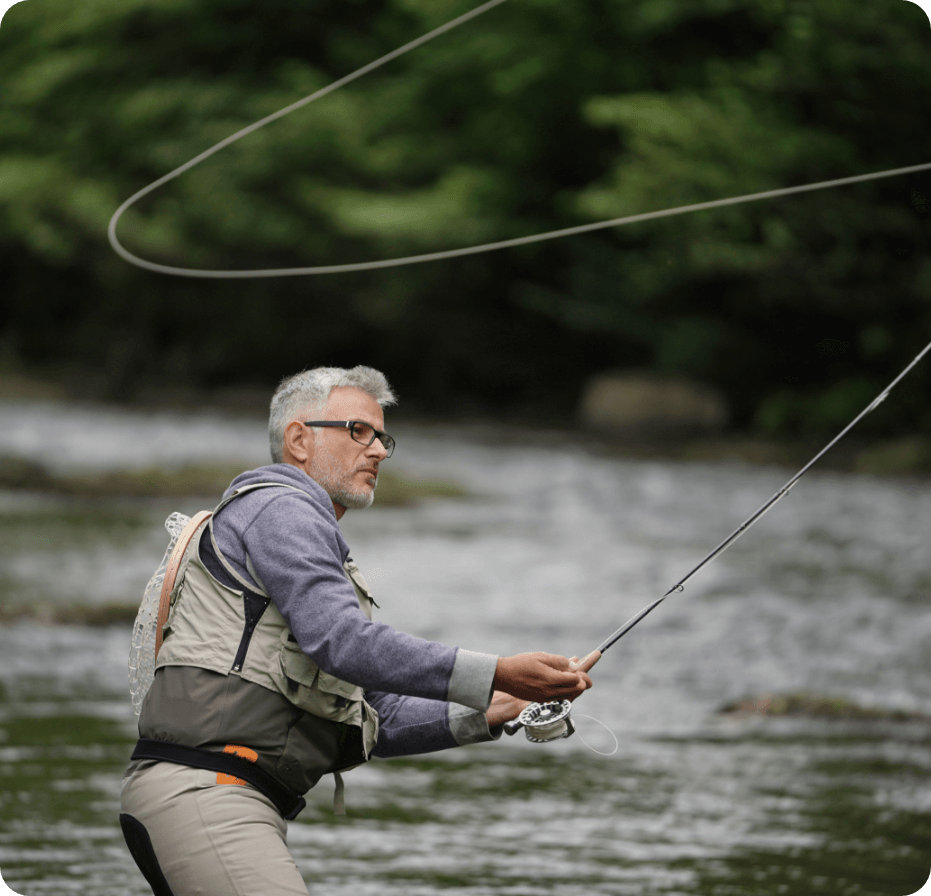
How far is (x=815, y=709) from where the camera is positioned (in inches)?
229

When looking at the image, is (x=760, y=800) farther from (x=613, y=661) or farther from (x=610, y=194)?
(x=610, y=194)

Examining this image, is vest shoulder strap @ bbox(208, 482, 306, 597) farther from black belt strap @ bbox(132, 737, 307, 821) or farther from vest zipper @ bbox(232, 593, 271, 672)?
black belt strap @ bbox(132, 737, 307, 821)

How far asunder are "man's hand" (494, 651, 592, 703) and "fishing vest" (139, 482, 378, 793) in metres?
0.26

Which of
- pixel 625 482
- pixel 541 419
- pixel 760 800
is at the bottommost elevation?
pixel 760 800

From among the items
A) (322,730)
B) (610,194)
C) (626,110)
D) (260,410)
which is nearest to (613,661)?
(322,730)

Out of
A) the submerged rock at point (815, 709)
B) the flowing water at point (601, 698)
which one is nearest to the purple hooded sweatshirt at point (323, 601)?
the flowing water at point (601, 698)

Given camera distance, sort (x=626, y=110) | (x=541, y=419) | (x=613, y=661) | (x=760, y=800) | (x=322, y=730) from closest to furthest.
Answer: (x=322, y=730) → (x=760, y=800) → (x=613, y=661) → (x=626, y=110) → (x=541, y=419)

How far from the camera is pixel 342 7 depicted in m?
26.6

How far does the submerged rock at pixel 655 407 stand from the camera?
19.1 m

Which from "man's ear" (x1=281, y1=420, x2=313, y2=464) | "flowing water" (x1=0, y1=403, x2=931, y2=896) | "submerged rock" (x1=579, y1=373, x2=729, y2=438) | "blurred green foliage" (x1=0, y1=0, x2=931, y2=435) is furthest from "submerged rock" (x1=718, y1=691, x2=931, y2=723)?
"submerged rock" (x1=579, y1=373, x2=729, y2=438)

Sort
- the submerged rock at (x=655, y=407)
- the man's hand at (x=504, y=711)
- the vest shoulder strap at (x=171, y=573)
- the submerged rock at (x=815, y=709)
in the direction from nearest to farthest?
the vest shoulder strap at (x=171, y=573) → the man's hand at (x=504, y=711) → the submerged rock at (x=815, y=709) → the submerged rock at (x=655, y=407)

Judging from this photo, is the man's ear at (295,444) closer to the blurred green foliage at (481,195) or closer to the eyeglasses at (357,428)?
the eyeglasses at (357,428)

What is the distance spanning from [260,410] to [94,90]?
790 cm

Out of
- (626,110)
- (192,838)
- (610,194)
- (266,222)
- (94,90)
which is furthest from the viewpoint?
(94,90)
